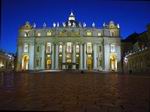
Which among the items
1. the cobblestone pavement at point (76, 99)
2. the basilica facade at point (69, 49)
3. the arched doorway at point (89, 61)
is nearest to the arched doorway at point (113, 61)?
the basilica facade at point (69, 49)

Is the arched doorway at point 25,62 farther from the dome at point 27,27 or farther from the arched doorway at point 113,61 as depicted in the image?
the arched doorway at point 113,61

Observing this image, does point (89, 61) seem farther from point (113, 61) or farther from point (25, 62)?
point (25, 62)

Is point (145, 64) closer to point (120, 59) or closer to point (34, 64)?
point (120, 59)

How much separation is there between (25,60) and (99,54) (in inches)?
1003

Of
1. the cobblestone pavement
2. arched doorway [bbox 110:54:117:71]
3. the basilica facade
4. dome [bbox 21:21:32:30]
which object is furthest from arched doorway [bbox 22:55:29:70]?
the cobblestone pavement

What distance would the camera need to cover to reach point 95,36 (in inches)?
3455

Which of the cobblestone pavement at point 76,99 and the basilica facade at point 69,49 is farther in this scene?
the basilica facade at point 69,49

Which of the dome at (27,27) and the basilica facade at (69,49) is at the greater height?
the dome at (27,27)

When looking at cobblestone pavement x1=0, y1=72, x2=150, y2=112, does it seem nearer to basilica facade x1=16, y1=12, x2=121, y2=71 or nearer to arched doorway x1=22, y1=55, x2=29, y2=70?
basilica facade x1=16, y1=12, x2=121, y2=71

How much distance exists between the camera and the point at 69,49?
285ft

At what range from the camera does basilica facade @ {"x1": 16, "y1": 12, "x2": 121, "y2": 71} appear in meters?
86.4

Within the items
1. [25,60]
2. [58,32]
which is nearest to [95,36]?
[58,32]

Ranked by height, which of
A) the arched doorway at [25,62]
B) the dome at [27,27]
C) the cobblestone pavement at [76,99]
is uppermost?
the dome at [27,27]

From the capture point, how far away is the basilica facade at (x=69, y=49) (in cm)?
8638
